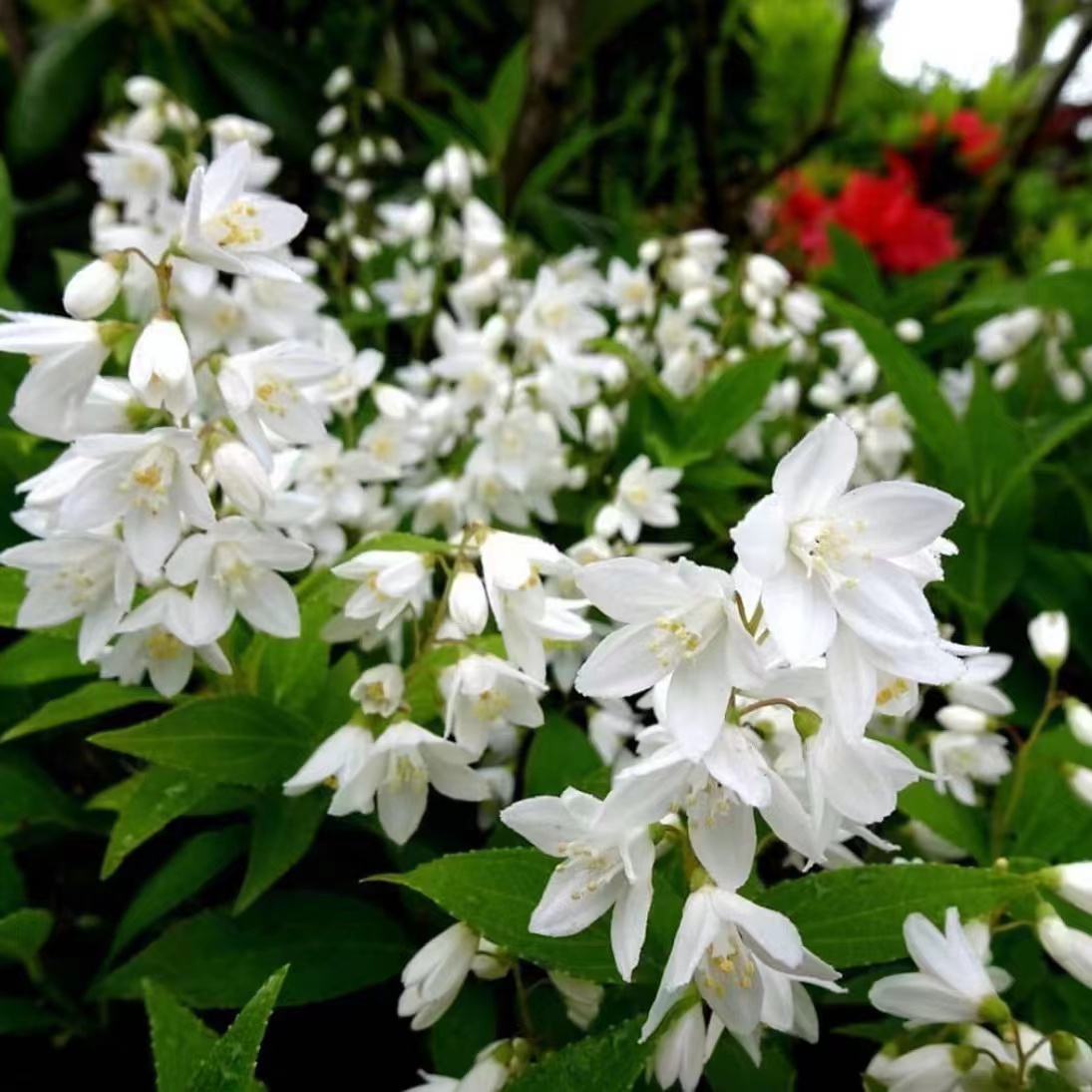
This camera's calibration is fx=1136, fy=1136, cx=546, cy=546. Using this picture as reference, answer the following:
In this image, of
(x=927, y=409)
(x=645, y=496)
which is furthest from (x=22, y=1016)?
(x=927, y=409)

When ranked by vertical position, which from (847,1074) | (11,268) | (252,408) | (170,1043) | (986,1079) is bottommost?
(11,268)

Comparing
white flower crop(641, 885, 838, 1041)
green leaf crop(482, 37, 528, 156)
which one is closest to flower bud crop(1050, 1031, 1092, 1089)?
white flower crop(641, 885, 838, 1041)

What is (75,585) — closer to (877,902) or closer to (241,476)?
(241,476)

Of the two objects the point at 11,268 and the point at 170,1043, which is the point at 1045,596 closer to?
the point at 170,1043

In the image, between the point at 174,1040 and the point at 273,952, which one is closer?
the point at 174,1040

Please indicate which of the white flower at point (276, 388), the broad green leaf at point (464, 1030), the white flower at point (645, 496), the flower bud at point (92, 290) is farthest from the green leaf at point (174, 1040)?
the white flower at point (645, 496)

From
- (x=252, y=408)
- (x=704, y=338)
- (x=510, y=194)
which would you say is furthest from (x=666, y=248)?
(x=252, y=408)
